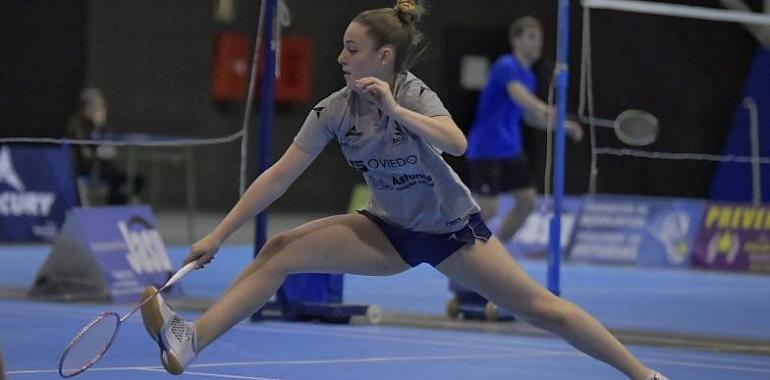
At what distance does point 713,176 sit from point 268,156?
8592 mm

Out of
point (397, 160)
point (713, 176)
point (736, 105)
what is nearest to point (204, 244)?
point (397, 160)

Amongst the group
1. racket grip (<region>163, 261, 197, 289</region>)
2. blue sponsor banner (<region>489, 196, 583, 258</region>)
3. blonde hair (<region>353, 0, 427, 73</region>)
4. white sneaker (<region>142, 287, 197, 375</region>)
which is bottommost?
blue sponsor banner (<region>489, 196, 583, 258</region>)

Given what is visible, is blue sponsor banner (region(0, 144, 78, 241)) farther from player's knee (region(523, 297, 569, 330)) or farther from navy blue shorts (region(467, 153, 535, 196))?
player's knee (region(523, 297, 569, 330))

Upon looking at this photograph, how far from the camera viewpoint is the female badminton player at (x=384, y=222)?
671cm

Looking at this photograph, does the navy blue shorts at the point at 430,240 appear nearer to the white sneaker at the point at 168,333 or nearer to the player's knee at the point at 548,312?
the player's knee at the point at 548,312

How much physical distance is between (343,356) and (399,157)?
3063 millimetres

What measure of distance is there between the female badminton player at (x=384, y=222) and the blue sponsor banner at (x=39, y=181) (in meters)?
11.5

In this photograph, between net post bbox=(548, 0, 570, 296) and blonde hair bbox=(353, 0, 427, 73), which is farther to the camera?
net post bbox=(548, 0, 570, 296)

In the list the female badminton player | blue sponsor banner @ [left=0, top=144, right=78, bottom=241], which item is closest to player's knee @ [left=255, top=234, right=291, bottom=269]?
the female badminton player

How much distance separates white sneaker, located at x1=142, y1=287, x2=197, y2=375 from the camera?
6.53m

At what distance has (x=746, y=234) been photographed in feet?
57.4

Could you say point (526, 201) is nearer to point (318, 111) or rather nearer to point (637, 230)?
point (637, 230)

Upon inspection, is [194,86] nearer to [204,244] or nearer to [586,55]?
[586,55]

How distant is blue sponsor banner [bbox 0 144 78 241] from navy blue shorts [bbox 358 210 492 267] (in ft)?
38.0
